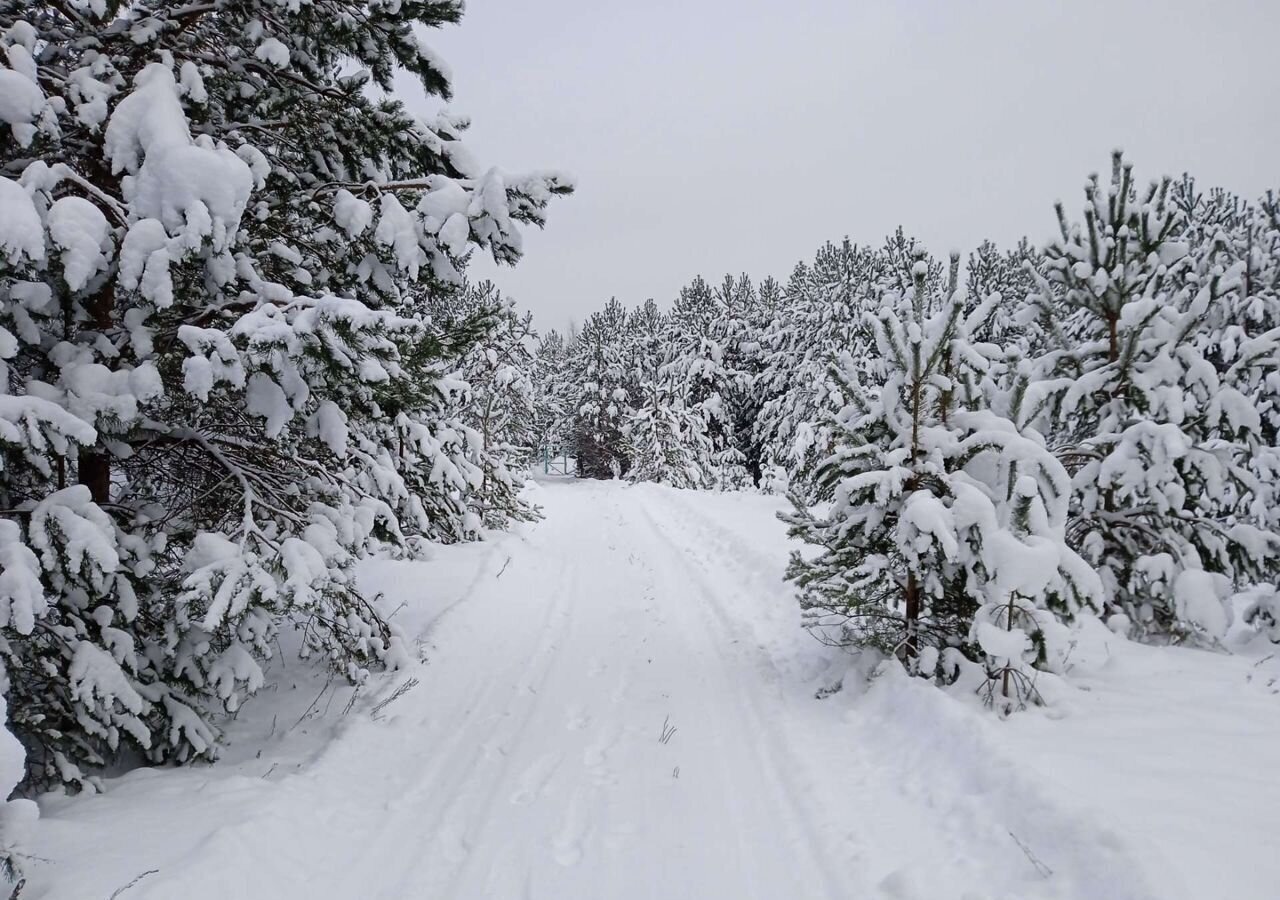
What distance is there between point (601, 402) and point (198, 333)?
42.3m

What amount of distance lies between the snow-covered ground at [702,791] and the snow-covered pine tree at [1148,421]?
89cm

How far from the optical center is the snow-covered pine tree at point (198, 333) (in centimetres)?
349

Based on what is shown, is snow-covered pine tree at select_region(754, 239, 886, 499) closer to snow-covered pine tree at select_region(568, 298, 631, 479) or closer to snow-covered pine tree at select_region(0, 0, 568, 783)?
snow-covered pine tree at select_region(568, 298, 631, 479)

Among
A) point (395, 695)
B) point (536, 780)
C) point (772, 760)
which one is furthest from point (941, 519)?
point (395, 695)

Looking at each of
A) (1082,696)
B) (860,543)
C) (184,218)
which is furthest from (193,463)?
(1082,696)

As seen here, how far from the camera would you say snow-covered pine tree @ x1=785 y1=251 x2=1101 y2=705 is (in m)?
4.85

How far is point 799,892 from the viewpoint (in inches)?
130

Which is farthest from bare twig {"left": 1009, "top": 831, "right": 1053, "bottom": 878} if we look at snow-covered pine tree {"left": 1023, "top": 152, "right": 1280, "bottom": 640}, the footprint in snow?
snow-covered pine tree {"left": 1023, "top": 152, "right": 1280, "bottom": 640}

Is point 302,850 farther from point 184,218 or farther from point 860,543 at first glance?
point 860,543

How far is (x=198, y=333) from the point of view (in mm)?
3588

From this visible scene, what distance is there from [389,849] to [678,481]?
99.0 feet

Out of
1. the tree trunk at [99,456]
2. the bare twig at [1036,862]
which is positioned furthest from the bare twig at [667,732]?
the tree trunk at [99,456]

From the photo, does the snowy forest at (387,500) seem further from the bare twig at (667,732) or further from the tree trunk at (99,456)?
the bare twig at (667,732)

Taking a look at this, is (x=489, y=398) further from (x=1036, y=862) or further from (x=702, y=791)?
(x=1036, y=862)
